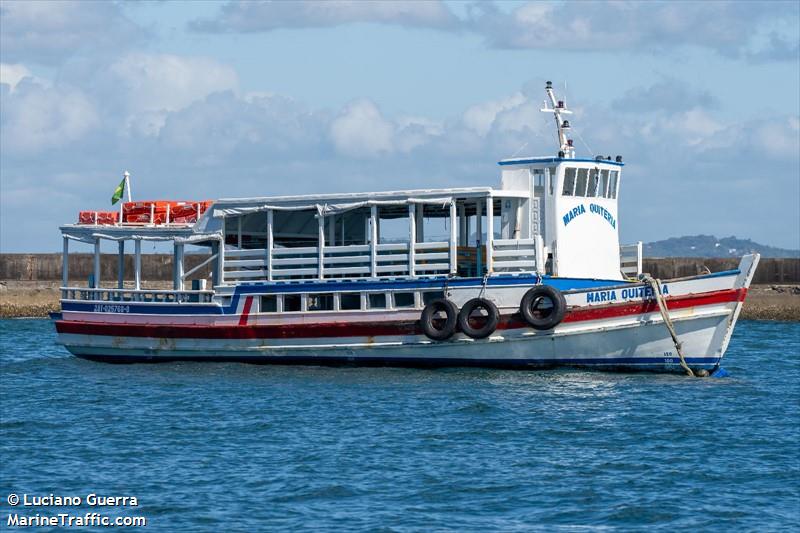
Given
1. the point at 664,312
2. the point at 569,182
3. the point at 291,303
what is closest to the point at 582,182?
the point at 569,182

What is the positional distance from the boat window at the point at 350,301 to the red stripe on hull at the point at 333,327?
77 centimetres

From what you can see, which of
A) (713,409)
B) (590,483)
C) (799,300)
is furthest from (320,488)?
(799,300)

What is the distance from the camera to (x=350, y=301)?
3098 centimetres

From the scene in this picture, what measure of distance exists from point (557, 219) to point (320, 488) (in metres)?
13.0

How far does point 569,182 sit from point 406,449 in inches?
440

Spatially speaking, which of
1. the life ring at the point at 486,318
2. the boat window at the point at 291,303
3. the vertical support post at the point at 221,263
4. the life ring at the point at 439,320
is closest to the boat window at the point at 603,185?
the life ring at the point at 486,318

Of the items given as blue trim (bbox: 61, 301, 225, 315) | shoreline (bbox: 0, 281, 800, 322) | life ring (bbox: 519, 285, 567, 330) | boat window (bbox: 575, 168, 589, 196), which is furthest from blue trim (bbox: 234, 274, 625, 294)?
shoreline (bbox: 0, 281, 800, 322)

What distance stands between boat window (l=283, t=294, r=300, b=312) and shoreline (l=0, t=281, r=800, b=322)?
2805 cm

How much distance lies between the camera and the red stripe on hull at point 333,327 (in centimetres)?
2764

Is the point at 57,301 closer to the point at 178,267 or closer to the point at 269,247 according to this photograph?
the point at 178,267

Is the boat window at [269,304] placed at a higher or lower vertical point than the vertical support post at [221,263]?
lower

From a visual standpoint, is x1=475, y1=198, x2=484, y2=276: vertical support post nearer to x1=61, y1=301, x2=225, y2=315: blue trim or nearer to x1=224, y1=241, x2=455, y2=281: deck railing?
x1=224, y1=241, x2=455, y2=281: deck railing

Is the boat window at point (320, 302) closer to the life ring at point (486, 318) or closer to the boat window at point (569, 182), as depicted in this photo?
the life ring at point (486, 318)

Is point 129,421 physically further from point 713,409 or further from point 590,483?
point 713,409
